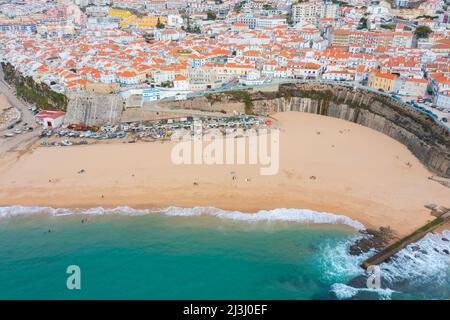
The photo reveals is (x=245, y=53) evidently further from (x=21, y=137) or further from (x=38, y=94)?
(x=21, y=137)

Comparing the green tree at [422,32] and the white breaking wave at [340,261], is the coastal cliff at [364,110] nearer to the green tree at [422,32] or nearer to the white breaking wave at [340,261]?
the white breaking wave at [340,261]

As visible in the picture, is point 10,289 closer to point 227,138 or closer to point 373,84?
point 227,138

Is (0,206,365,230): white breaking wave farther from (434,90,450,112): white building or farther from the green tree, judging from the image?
the green tree

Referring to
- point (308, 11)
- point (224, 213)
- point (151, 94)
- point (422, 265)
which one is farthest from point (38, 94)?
point (308, 11)

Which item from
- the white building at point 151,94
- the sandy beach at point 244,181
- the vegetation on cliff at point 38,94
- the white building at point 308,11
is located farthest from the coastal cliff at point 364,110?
the white building at point 308,11

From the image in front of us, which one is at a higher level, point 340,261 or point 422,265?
point 422,265

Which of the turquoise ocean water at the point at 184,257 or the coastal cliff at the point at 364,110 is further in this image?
the coastal cliff at the point at 364,110
